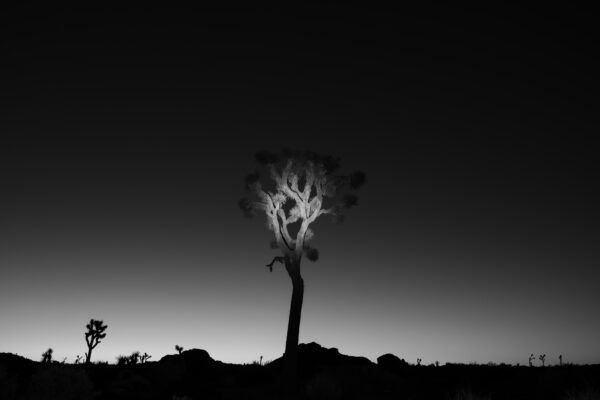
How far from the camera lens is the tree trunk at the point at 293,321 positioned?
59.5 ft

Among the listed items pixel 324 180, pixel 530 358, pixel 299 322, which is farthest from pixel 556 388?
pixel 530 358

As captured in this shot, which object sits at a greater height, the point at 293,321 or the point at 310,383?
the point at 293,321

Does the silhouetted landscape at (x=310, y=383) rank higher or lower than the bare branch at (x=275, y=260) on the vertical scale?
lower

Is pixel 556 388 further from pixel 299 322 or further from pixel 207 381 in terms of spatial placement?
pixel 207 381

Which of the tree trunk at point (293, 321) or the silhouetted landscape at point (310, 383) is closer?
the silhouetted landscape at point (310, 383)

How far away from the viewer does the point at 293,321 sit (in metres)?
19.2

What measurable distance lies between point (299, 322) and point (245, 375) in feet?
13.2

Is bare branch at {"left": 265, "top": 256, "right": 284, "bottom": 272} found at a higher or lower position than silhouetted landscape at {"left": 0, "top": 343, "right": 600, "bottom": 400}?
higher

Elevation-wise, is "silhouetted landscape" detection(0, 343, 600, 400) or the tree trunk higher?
the tree trunk

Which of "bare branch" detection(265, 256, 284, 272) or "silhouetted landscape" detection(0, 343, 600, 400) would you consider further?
"bare branch" detection(265, 256, 284, 272)

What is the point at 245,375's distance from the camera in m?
21.0

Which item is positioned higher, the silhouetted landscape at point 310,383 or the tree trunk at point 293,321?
the tree trunk at point 293,321

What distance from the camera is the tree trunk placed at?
18.1 metres

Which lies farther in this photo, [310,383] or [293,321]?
[293,321]
